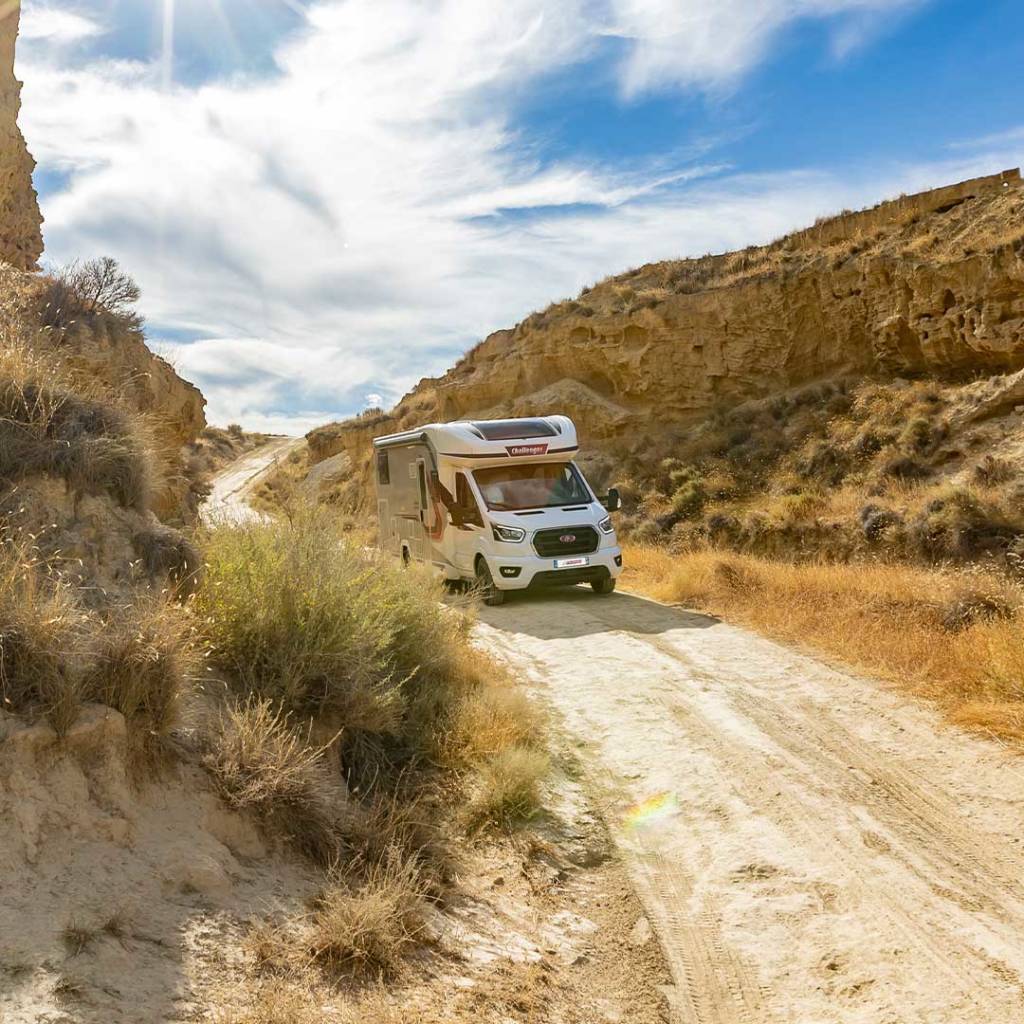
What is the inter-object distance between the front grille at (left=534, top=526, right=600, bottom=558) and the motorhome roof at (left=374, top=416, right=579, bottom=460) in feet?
5.06

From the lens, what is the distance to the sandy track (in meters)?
3.43

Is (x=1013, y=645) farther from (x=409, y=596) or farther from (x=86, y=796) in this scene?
(x=86, y=796)

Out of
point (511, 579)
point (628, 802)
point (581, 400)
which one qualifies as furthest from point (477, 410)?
point (628, 802)

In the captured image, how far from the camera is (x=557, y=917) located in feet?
13.6

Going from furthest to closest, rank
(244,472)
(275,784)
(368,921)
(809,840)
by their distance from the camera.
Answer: (244,472)
(809,840)
(275,784)
(368,921)

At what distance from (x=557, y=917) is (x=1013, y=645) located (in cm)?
421

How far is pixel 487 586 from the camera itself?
13.0 meters

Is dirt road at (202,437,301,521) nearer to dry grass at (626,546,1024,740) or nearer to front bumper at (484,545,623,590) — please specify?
front bumper at (484,545,623,590)

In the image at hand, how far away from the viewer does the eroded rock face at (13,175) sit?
13.2 metres

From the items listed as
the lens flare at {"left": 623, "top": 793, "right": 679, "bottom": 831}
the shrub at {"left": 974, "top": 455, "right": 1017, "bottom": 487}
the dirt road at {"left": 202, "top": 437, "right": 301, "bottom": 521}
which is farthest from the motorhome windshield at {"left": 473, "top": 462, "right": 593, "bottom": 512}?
the dirt road at {"left": 202, "top": 437, "right": 301, "bottom": 521}

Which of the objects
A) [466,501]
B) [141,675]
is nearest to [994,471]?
[466,501]

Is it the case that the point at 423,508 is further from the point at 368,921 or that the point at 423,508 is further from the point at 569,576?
the point at 368,921

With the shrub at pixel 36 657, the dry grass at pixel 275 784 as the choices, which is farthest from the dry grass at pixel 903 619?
the shrub at pixel 36 657

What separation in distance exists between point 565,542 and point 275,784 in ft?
31.0
